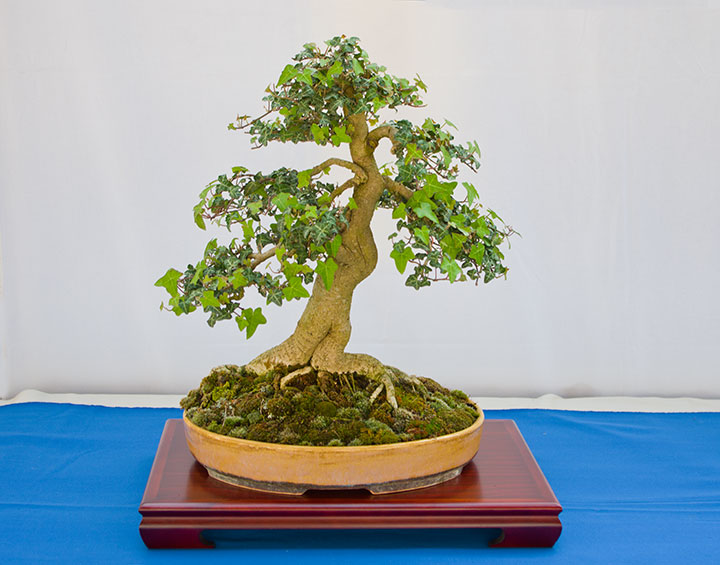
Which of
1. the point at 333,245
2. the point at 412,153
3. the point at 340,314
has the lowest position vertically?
the point at 340,314

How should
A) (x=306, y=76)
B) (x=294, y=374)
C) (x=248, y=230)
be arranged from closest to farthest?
(x=306, y=76)
(x=248, y=230)
(x=294, y=374)

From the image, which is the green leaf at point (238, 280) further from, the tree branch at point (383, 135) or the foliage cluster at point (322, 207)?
the tree branch at point (383, 135)

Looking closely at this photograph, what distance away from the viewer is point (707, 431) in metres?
2.94

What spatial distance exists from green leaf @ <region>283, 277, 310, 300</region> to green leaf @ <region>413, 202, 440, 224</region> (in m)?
0.34

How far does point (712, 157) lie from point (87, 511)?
9.08ft

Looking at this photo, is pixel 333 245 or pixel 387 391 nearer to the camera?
pixel 333 245

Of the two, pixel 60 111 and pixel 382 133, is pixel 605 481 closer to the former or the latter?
pixel 382 133

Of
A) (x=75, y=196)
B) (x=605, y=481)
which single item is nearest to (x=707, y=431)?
(x=605, y=481)

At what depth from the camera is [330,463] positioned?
6.34 feet

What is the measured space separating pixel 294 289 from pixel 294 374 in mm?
416

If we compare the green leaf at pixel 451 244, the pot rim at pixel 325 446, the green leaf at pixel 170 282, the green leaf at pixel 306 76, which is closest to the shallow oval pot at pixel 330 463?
the pot rim at pixel 325 446

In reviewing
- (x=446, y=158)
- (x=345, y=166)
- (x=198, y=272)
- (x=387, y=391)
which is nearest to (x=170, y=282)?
(x=198, y=272)

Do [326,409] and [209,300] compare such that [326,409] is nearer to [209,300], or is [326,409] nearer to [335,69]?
[209,300]

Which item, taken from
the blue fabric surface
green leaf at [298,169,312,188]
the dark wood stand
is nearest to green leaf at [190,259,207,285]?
green leaf at [298,169,312,188]
